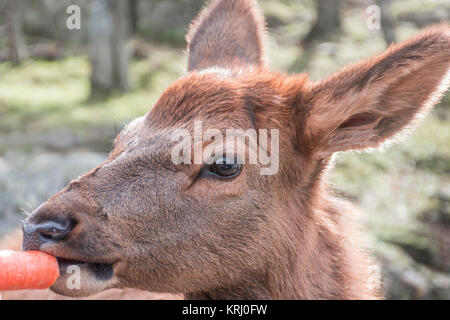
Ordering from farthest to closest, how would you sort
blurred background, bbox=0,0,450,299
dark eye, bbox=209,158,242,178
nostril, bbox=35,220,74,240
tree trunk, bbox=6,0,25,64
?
tree trunk, bbox=6,0,25,64
blurred background, bbox=0,0,450,299
dark eye, bbox=209,158,242,178
nostril, bbox=35,220,74,240

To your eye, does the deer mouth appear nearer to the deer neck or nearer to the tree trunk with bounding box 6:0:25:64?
the deer neck

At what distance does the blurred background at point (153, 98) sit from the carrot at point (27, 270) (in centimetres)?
58

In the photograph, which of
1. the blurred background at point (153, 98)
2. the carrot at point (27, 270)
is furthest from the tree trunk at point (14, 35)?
the carrot at point (27, 270)

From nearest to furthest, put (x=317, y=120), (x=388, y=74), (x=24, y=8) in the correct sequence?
(x=388, y=74)
(x=317, y=120)
(x=24, y=8)

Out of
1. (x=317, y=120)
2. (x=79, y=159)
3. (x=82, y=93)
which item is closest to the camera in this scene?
(x=317, y=120)

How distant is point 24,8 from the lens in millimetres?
16812

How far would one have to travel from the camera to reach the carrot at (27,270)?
303 cm

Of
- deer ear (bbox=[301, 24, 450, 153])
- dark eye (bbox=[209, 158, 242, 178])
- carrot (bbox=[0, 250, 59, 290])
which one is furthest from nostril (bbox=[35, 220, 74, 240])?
deer ear (bbox=[301, 24, 450, 153])

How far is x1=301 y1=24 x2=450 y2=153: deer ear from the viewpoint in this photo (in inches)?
128

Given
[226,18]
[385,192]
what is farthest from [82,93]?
[226,18]

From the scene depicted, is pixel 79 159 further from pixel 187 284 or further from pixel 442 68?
pixel 442 68

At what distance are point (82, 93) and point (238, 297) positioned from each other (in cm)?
1046

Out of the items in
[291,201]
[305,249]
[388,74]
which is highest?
[388,74]

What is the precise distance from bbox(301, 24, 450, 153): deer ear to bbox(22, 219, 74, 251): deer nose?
161 centimetres
